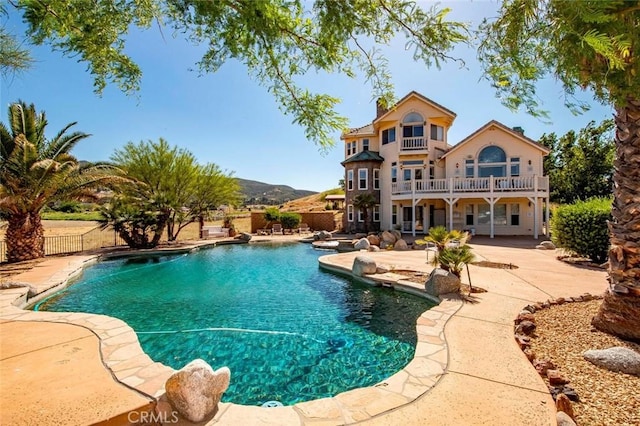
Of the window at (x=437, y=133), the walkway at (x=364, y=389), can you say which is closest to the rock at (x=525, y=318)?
the walkway at (x=364, y=389)

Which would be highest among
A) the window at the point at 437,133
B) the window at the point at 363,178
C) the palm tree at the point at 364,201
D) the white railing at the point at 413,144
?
the window at the point at 437,133

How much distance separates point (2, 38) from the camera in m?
2.99

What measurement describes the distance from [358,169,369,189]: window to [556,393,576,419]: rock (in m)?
22.8

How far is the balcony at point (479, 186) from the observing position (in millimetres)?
19594

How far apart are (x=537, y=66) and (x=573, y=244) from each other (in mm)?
12593

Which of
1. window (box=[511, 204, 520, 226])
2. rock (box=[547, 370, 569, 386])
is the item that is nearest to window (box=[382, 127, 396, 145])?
window (box=[511, 204, 520, 226])

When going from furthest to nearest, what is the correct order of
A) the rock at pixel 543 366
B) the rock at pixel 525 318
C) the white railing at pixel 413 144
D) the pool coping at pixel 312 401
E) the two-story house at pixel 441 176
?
1. the white railing at pixel 413 144
2. the two-story house at pixel 441 176
3. the rock at pixel 525 318
4. the rock at pixel 543 366
5. the pool coping at pixel 312 401

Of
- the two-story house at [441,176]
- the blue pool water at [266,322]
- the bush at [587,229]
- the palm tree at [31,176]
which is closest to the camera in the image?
the blue pool water at [266,322]

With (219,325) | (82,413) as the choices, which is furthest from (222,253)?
(82,413)

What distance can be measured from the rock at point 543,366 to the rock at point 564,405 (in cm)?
68

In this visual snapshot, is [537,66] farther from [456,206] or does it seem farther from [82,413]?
[456,206]

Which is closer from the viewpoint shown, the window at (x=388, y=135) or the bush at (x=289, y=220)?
the window at (x=388, y=135)

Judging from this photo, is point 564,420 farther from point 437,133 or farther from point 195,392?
point 437,133

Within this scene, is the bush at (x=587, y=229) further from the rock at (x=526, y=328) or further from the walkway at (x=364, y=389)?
the rock at (x=526, y=328)
